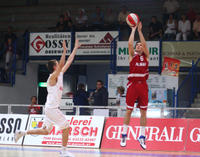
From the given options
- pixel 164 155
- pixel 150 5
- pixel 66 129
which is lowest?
pixel 164 155

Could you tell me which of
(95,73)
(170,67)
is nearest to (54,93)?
(170,67)

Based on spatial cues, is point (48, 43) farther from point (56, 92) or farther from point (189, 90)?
point (56, 92)

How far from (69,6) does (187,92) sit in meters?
9.76

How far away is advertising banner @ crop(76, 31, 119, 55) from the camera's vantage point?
2172 centimetres

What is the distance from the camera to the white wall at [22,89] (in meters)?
22.6

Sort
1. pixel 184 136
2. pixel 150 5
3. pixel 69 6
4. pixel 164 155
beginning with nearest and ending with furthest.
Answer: pixel 164 155 < pixel 184 136 < pixel 150 5 < pixel 69 6

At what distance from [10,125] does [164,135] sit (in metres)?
5.33

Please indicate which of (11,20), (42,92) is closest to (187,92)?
(42,92)

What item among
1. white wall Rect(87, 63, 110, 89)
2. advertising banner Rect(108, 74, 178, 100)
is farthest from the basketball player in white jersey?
white wall Rect(87, 63, 110, 89)

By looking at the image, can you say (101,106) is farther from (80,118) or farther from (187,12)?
(187,12)

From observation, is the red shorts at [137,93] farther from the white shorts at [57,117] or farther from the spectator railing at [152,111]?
the spectator railing at [152,111]

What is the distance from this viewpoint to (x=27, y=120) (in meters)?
16.4

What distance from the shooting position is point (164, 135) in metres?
14.9

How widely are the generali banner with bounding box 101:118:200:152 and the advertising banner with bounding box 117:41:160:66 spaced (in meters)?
5.67
